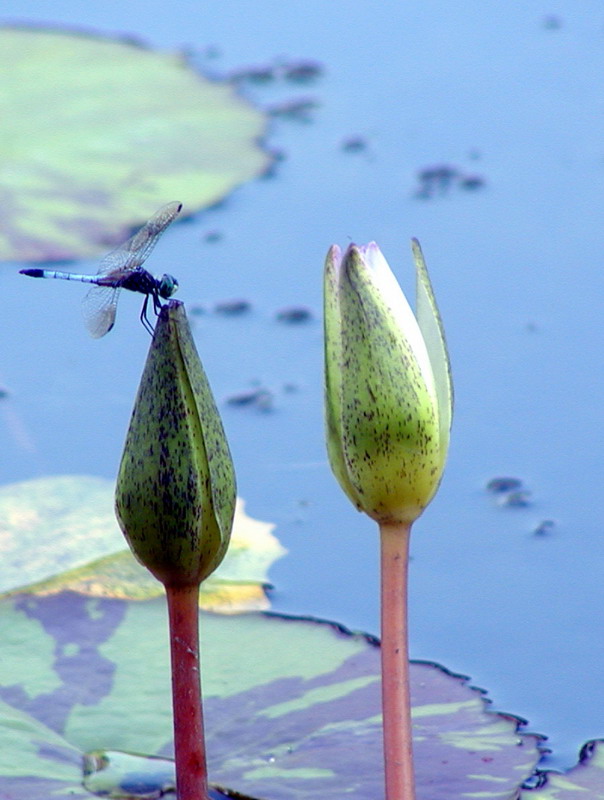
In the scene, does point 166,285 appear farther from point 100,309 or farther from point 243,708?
point 243,708

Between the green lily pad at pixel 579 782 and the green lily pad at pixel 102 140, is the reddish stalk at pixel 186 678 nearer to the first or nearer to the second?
the green lily pad at pixel 579 782

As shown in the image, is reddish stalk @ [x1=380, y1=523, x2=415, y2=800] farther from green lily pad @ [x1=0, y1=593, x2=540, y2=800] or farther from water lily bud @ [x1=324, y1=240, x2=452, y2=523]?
green lily pad @ [x1=0, y1=593, x2=540, y2=800]

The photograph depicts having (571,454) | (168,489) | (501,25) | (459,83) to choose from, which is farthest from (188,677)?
(501,25)

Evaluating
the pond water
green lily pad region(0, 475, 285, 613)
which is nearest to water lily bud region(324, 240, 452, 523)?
the pond water

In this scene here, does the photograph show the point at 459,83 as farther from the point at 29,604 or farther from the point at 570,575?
the point at 29,604

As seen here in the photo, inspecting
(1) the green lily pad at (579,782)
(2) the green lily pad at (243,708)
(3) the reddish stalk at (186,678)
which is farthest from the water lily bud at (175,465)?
(1) the green lily pad at (579,782)

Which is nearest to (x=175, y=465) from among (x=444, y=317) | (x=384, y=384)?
(x=384, y=384)
